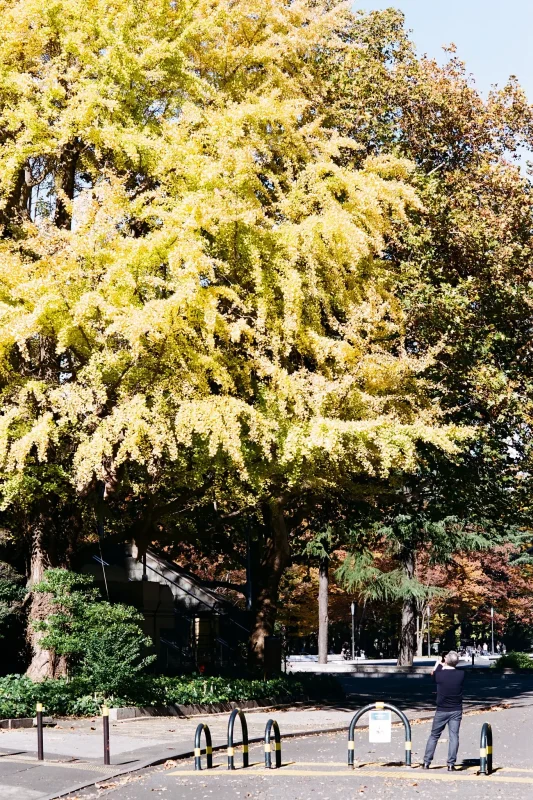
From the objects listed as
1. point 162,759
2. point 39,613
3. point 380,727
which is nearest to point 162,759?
point 162,759

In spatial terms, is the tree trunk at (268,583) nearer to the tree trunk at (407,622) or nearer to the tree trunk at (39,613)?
the tree trunk at (39,613)

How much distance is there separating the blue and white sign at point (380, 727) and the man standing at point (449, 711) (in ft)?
3.68

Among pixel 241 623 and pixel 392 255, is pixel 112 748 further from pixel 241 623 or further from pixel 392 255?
pixel 241 623

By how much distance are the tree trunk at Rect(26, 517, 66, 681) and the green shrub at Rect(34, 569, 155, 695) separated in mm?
200

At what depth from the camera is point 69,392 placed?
17406 mm

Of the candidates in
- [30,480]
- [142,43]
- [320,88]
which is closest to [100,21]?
[142,43]

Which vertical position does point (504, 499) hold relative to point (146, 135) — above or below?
below

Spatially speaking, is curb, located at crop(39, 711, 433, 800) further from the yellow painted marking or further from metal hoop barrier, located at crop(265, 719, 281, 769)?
metal hoop barrier, located at crop(265, 719, 281, 769)

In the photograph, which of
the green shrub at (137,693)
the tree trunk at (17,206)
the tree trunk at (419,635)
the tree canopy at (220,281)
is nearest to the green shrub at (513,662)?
the tree trunk at (419,635)

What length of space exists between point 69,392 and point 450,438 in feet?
23.3

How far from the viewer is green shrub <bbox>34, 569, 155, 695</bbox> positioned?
19.3 m

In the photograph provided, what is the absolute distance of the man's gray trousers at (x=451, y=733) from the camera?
41.2 ft

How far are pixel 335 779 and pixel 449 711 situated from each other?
178cm

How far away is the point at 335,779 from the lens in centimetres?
1198
